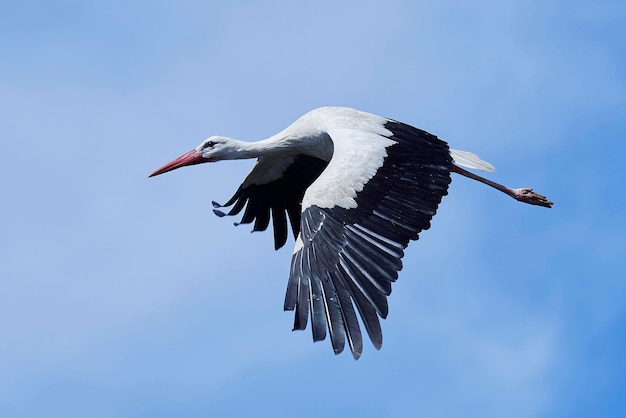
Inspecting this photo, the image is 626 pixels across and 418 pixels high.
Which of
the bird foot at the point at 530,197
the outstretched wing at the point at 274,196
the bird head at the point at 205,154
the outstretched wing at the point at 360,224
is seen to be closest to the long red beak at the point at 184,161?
the bird head at the point at 205,154

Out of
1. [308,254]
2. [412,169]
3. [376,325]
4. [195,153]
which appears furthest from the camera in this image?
[195,153]

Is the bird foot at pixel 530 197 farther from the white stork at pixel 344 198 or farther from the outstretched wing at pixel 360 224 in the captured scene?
the outstretched wing at pixel 360 224

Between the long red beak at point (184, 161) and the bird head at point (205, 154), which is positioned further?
the long red beak at point (184, 161)

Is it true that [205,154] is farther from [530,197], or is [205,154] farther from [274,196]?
[530,197]

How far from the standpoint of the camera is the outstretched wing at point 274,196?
11523 mm

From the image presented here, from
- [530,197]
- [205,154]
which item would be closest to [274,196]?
[205,154]

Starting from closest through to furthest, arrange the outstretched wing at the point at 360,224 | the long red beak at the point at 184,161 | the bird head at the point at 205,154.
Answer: the outstretched wing at the point at 360,224
the bird head at the point at 205,154
the long red beak at the point at 184,161

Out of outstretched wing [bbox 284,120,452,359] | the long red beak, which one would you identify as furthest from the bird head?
outstretched wing [bbox 284,120,452,359]

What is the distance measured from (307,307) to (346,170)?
4.70 ft

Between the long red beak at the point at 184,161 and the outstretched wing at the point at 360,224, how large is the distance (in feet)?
5.49

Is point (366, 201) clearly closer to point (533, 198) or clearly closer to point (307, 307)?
point (307, 307)

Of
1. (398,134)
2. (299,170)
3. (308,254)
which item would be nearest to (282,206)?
(299,170)

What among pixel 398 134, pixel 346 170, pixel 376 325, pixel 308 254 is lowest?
pixel 376 325

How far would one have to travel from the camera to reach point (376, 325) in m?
8.41
